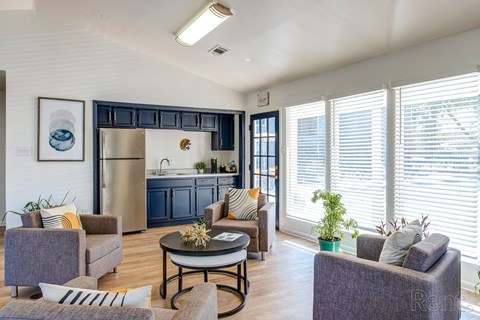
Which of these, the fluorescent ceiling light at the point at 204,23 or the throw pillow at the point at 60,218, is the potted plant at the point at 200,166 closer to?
the fluorescent ceiling light at the point at 204,23

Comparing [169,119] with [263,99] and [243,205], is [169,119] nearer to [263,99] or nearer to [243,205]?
[263,99]

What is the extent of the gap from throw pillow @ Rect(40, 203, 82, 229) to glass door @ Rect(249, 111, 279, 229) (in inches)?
128

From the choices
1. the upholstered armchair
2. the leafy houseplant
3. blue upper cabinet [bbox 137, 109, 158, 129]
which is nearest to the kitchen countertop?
blue upper cabinet [bbox 137, 109, 158, 129]

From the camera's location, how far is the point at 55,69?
479 cm

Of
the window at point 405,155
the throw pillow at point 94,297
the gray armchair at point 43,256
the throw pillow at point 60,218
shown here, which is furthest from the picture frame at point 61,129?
the throw pillow at point 94,297

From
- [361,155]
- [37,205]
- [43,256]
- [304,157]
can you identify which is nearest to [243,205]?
[304,157]

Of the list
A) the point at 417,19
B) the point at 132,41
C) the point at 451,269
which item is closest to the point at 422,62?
the point at 417,19

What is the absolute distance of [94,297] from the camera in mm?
1263

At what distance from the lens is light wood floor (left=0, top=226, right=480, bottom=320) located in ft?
8.65

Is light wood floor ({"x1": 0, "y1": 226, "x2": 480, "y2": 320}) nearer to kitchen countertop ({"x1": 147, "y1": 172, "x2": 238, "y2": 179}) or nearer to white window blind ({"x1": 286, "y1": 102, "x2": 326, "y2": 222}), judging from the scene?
white window blind ({"x1": 286, "y1": 102, "x2": 326, "y2": 222})

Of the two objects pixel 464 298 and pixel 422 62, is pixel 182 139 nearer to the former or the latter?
pixel 422 62

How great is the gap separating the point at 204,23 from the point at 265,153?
8.97 feet

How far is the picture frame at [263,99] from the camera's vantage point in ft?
18.7

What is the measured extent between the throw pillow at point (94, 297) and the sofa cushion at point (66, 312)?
0.10 metres
